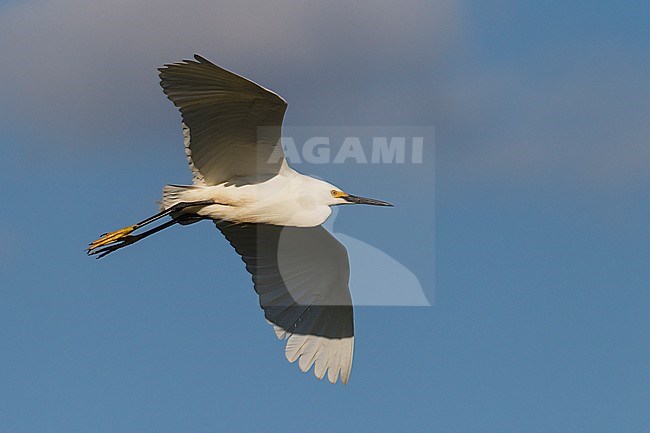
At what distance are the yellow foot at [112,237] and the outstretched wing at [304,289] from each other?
4.37 feet

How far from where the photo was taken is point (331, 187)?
1658cm

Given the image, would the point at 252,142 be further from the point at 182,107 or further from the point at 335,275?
the point at 335,275

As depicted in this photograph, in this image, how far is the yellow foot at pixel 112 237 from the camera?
1741 centimetres

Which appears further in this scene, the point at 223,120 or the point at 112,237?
the point at 112,237

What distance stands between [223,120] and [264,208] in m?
1.31

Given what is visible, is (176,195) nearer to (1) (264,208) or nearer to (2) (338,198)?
(1) (264,208)

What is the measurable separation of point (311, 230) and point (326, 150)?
1.17 m

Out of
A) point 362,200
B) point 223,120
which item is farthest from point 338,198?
point 223,120

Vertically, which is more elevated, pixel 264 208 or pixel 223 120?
pixel 223 120

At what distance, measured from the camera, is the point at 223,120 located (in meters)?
15.6

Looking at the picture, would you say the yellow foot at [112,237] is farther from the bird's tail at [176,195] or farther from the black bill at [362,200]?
the black bill at [362,200]

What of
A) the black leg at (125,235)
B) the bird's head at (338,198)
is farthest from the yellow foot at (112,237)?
the bird's head at (338,198)

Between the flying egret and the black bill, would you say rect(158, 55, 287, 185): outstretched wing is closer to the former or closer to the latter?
the flying egret

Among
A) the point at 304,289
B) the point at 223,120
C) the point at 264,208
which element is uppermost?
the point at 223,120
